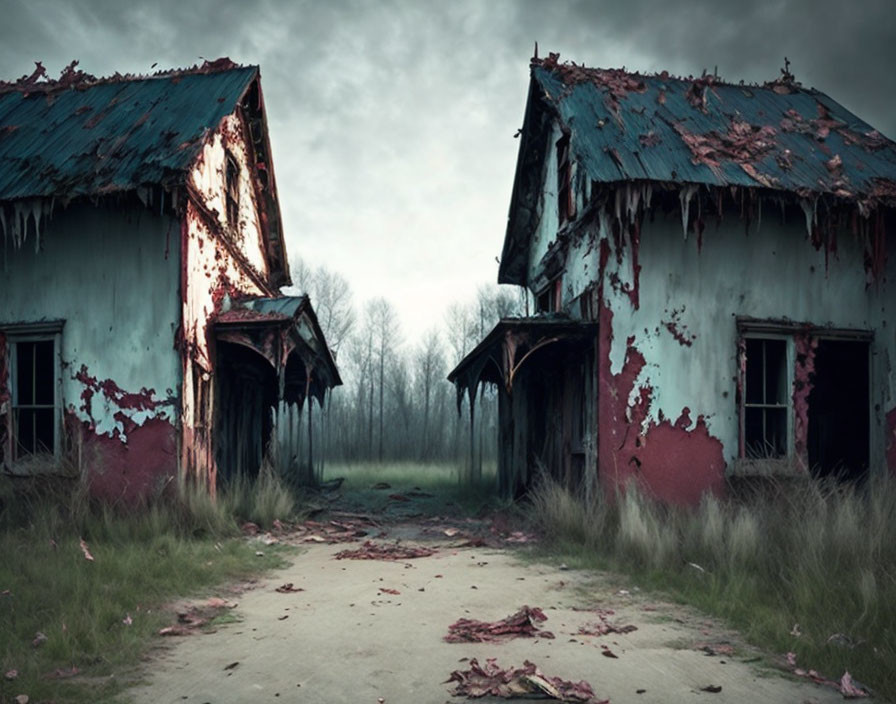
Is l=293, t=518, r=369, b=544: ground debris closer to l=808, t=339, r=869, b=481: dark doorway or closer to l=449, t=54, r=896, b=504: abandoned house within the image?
l=449, t=54, r=896, b=504: abandoned house

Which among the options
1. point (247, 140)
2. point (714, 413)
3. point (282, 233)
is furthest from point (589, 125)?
point (282, 233)

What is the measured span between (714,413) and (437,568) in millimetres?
4820

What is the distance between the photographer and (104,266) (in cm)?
1154

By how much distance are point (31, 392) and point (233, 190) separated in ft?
16.4

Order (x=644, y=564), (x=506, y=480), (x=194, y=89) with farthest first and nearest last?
(x=506, y=480) < (x=194, y=89) < (x=644, y=564)

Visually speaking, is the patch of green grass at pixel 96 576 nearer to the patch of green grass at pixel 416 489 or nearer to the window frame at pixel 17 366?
the window frame at pixel 17 366

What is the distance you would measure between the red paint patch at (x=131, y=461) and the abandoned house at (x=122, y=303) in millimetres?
16

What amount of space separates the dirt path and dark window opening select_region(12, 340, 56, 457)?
5.71 meters

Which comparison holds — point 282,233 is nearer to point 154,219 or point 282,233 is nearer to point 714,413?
point 154,219

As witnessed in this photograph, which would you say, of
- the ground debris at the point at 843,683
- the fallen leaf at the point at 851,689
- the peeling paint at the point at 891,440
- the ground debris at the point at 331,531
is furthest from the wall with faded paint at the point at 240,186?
the peeling paint at the point at 891,440

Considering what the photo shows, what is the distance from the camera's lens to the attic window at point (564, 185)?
13641 mm

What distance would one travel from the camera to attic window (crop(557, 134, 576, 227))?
1364 centimetres

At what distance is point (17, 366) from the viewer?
1195cm

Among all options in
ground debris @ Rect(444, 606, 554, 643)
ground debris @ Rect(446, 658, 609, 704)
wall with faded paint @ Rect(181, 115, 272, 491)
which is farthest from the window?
ground debris @ Rect(446, 658, 609, 704)
